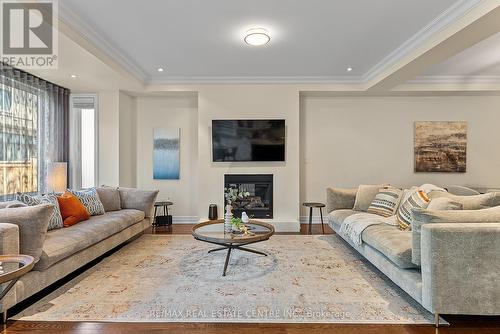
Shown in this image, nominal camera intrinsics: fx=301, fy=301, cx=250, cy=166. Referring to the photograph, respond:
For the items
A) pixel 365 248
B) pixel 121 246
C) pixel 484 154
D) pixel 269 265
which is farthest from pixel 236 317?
pixel 484 154

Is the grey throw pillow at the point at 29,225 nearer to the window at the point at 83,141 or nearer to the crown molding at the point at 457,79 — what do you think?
the window at the point at 83,141

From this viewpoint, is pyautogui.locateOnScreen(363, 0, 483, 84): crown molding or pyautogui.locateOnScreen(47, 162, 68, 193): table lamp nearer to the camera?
pyautogui.locateOnScreen(363, 0, 483, 84): crown molding

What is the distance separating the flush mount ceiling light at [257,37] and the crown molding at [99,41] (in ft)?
5.92

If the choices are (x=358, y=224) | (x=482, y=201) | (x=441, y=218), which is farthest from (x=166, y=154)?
(x=482, y=201)

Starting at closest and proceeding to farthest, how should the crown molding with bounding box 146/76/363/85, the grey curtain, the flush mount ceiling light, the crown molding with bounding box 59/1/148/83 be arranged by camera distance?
the crown molding with bounding box 59/1/148/83, the flush mount ceiling light, the grey curtain, the crown molding with bounding box 146/76/363/85

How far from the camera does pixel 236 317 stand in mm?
2322

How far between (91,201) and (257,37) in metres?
3.13

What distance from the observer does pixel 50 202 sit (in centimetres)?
345

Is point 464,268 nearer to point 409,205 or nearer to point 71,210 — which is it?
point 409,205

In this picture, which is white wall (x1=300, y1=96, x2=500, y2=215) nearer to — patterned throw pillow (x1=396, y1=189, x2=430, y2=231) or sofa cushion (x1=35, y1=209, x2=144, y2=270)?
patterned throw pillow (x1=396, y1=189, x2=430, y2=231)

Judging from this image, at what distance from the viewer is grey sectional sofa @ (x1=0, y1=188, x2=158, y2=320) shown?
7.52 ft

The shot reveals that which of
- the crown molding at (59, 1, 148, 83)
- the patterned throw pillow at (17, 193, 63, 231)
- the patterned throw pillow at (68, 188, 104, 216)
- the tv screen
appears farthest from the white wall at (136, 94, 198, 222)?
the patterned throw pillow at (17, 193, 63, 231)

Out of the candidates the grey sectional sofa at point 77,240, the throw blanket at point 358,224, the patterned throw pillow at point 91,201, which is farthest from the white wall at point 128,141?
the throw blanket at point 358,224

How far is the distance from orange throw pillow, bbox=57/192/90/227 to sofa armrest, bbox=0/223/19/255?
1.25 metres
